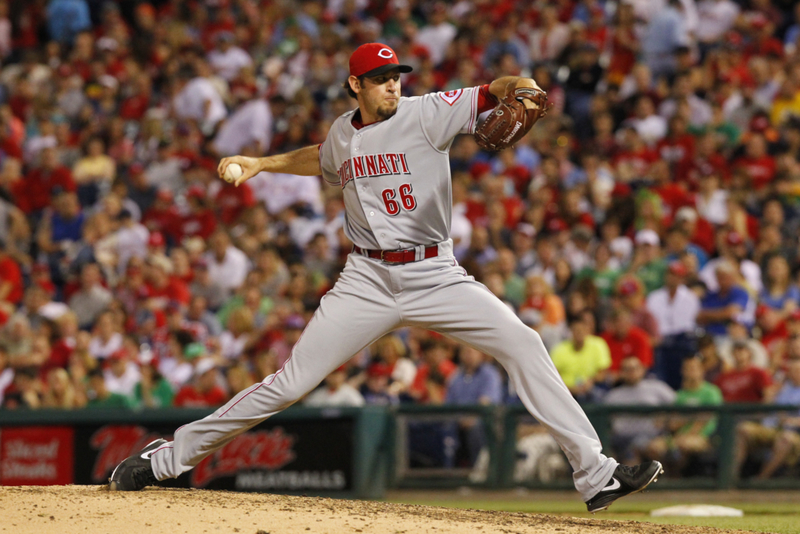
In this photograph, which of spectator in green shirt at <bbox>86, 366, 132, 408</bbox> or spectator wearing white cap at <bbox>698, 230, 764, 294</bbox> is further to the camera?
spectator wearing white cap at <bbox>698, 230, 764, 294</bbox>

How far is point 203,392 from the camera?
30.9ft

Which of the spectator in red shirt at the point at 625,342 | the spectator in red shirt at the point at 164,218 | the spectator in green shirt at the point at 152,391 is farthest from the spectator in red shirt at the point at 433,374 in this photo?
the spectator in red shirt at the point at 164,218

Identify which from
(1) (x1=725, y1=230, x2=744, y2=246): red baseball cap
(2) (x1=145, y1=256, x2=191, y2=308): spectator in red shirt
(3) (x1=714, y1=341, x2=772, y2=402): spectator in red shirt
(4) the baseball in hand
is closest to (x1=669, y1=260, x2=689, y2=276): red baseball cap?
(1) (x1=725, y1=230, x2=744, y2=246): red baseball cap

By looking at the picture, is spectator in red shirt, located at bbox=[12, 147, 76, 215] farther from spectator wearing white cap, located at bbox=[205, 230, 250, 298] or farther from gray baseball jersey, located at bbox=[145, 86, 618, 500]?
gray baseball jersey, located at bbox=[145, 86, 618, 500]

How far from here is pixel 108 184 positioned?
1293cm

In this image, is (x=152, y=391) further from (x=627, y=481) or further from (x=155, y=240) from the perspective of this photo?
(x=627, y=481)

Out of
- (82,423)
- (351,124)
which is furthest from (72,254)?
(351,124)

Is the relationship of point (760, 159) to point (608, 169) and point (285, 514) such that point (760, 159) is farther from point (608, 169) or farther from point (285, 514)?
point (285, 514)

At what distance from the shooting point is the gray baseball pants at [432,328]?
4.64 m

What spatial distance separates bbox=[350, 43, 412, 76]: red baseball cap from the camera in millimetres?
4688

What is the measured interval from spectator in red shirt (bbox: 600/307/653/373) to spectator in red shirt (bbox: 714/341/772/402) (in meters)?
0.64

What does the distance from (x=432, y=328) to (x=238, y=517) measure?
1.10 m

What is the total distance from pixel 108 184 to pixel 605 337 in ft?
20.7

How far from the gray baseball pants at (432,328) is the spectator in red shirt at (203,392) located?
458cm
